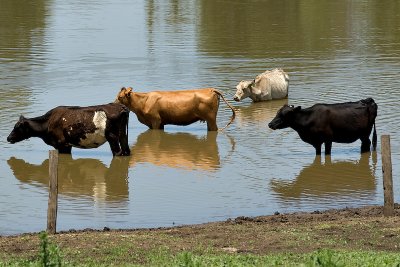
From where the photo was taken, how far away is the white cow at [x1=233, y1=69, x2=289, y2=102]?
26.7 m

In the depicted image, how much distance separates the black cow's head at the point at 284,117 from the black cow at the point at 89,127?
276cm

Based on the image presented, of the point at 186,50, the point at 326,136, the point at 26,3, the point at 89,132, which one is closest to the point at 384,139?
the point at 326,136

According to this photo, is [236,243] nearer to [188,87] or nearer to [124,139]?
[124,139]

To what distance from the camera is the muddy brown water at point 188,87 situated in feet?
58.9

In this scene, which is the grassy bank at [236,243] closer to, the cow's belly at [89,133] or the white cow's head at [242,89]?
the cow's belly at [89,133]

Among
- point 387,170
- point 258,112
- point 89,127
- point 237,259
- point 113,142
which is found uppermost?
point 387,170

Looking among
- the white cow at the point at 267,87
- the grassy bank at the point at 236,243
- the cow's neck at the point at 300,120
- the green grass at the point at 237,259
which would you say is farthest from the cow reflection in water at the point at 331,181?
the white cow at the point at 267,87

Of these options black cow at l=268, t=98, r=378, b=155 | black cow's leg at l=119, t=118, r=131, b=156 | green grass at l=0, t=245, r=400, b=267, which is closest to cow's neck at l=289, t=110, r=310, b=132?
black cow at l=268, t=98, r=378, b=155

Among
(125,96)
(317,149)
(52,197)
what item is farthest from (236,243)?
(125,96)

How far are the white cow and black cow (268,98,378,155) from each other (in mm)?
5475

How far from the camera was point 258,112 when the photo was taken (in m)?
26.0

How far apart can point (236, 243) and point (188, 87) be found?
14580 mm

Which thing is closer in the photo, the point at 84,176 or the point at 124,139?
the point at 84,176

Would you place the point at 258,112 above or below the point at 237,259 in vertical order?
below
